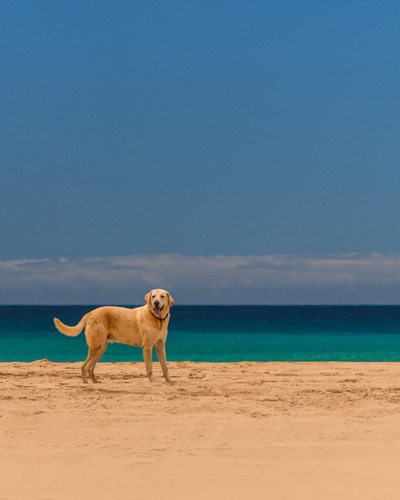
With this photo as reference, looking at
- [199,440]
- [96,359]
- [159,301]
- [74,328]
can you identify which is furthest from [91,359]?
[199,440]

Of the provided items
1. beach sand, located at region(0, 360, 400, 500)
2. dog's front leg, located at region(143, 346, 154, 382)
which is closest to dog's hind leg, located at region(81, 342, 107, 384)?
beach sand, located at region(0, 360, 400, 500)

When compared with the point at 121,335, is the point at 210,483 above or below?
below

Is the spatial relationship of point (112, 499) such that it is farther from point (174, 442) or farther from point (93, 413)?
point (93, 413)

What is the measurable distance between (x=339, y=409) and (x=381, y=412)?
495 mm

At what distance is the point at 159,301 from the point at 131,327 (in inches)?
28.9

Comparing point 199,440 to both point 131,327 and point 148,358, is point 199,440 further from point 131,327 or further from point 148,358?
point 131,327

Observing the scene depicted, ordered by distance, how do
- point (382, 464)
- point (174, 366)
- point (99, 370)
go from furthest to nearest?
point (174, 366), point (99, 370), point (382, 464)

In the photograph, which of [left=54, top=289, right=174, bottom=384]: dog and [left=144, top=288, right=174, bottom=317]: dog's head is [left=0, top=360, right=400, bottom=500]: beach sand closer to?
[left=54, top=289, right=174, bottom=384]: dog

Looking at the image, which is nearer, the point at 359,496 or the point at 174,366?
the point at 359,496

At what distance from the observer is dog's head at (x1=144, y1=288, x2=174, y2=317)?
28.4ft

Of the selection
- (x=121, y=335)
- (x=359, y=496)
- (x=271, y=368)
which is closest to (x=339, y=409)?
(x=359, y=496)

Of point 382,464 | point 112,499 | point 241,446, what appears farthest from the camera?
point 241,446

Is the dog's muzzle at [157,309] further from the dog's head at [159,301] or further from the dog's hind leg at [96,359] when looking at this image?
the dog's hind leg at [96,359]

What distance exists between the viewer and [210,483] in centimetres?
492
